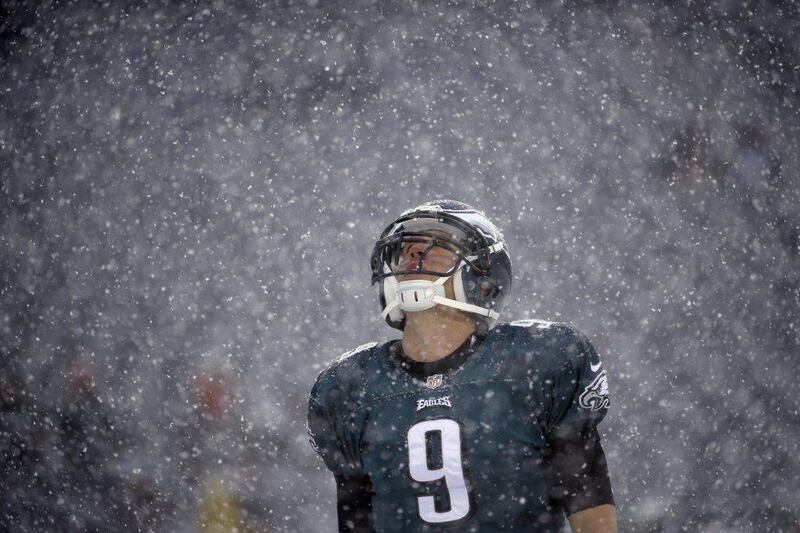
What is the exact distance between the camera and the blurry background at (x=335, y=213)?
2.78 metres

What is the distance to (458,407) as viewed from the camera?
5.55 ft

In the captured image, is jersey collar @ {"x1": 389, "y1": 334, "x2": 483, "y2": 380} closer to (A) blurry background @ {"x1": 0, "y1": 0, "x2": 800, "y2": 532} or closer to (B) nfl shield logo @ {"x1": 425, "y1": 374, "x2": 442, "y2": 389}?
(B) nfl shield logo @ {"x1": 425, "y1": 374, "x2": 442, "y2": 389}

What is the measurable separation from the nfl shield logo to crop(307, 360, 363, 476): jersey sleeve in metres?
0.24

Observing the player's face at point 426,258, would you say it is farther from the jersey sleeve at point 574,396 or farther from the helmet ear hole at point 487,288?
the jersey sleeve at point 574,396

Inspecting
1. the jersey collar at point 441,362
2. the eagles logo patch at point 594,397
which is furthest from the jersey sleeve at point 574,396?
the jersey collar at point 441,362

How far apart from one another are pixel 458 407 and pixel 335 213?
4.38 feet

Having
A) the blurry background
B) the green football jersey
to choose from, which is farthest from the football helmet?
the blurry background

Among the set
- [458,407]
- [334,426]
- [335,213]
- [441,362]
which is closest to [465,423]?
[458,407]

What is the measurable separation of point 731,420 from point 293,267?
2.19 meters

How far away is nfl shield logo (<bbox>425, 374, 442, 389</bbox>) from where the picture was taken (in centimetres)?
173

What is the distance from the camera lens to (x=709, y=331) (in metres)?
2.91

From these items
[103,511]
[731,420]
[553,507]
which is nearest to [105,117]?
[103,511]

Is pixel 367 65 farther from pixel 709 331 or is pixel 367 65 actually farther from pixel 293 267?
pixel 709 331

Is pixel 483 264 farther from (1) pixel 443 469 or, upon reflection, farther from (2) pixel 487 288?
(1) pixel 443 469
